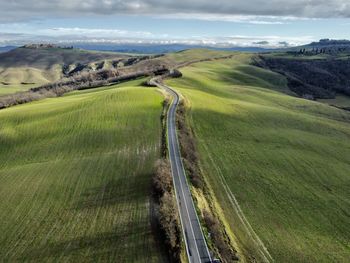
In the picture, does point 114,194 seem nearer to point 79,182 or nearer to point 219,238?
point 79,182

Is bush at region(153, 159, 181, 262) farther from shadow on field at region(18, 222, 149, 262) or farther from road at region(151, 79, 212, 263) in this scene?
shadow on field at region(18, 222, 149, 262)

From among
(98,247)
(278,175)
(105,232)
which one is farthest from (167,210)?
(278,175)

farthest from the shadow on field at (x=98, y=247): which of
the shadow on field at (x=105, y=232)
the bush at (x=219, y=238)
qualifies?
the bush at (x=219, y=238)

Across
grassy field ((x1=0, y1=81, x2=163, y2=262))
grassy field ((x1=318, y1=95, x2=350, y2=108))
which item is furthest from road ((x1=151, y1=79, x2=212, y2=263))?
grassy field ((x1=318, y1=95, x2=350, y2=108))

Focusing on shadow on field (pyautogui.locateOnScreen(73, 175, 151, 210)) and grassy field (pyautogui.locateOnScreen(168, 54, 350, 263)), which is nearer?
grassy field (pyautogui.locateOnScreen(168, 54, 350, 263))

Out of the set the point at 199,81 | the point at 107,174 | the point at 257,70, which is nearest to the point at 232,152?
the point at 107,174

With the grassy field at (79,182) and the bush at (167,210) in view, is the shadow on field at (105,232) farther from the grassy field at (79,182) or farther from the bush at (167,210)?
the bush at (167,210)
